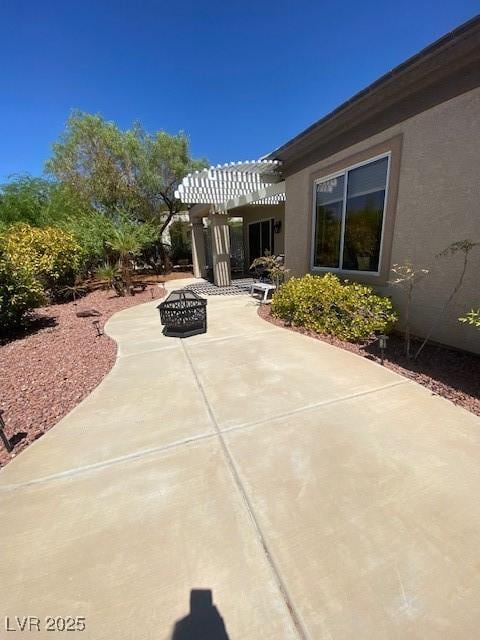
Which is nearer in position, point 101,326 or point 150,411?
point 150,411

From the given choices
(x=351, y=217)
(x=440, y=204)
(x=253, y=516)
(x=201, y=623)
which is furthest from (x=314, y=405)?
(x=351, y=217)

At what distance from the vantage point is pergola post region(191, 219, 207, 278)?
553 inches

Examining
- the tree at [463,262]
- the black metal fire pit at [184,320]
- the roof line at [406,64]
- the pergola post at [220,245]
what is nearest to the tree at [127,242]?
the pergola post at [220,245]

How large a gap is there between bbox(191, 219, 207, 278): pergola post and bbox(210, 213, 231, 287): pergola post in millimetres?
3413

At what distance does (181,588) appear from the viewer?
1.56 meters

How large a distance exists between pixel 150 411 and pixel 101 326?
441 centimetres

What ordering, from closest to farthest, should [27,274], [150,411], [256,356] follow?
[150,411]
[256,356]
[27,274]

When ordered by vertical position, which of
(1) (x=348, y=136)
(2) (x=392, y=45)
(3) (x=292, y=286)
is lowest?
(3) (x=292, y=286)

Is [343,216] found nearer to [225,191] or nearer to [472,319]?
[472,319]

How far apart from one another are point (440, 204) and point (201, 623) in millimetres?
5379

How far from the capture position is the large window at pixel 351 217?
17.7 feet

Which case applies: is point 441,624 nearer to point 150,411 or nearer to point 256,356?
point 150,411

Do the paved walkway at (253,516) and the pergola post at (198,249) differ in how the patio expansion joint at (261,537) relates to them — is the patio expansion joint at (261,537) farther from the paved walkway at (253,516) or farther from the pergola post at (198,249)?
the pergola post at (198,249)

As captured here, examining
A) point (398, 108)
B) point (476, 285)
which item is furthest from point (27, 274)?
point (476, 285)
